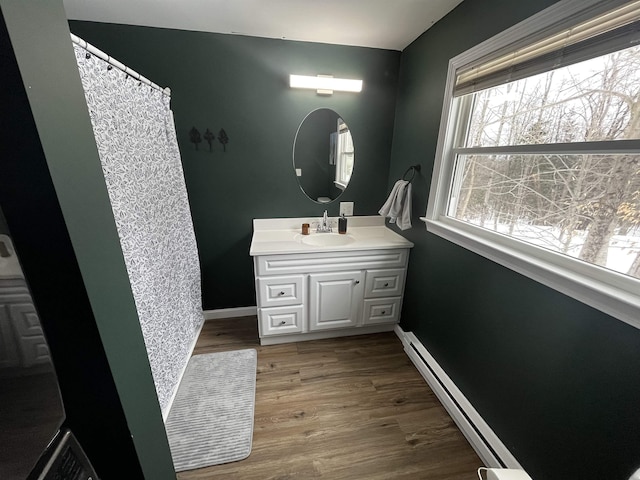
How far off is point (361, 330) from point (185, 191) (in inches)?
70.3

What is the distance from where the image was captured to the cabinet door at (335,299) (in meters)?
1.96

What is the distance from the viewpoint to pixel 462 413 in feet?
4.79

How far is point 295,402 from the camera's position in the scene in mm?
1604

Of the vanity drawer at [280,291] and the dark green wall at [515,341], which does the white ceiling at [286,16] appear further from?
the vanity drawer at [280,291]

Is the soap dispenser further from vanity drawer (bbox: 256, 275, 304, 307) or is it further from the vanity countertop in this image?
vanity drawer (bbox: 256, 275, 304, 307)

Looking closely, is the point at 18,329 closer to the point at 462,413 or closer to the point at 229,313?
the point at 462,413

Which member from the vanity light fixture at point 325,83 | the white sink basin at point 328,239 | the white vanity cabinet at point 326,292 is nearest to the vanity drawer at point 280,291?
the white vanity cabinet at point 326,292

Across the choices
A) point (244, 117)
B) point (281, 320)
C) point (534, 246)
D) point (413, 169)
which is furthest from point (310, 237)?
point (534, 246)

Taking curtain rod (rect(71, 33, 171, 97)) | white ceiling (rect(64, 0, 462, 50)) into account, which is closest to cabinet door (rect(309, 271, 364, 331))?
curtain rod (rect(71, 33, 171, 97))

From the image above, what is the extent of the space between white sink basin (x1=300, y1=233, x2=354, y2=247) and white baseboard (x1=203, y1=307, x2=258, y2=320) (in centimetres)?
88

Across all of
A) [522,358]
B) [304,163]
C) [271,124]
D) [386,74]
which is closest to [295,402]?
[522,358]

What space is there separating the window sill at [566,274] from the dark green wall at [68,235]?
4.70ft

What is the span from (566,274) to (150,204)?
1865 mm

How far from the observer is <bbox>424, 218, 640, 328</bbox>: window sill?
0.81m
